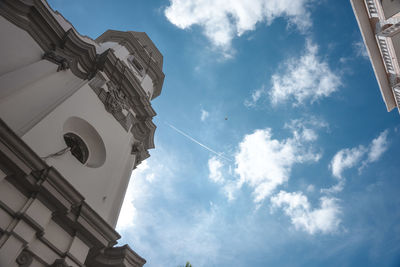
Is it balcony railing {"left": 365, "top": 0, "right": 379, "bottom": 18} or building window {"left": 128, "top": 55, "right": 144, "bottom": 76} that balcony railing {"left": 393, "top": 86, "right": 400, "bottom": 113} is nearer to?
balcony railing {"left": 365, "top": 0, "right": 379, "bottom": 18}

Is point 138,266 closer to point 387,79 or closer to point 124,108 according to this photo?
point 124,108

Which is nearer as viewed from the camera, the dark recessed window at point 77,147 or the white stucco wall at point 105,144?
the white stucco wall at point 105,144

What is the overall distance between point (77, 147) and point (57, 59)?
426cm

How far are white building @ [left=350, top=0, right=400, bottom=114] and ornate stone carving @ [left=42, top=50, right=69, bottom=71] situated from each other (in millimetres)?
16820

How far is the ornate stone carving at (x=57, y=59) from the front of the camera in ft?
42.4

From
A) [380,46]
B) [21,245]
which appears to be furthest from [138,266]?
[380,46]

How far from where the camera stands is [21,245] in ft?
24.9

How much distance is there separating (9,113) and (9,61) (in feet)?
9.69

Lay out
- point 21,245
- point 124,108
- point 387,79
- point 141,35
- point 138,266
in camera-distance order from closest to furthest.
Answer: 1. point 21,245
2. point 138,266
3. point 124,108
4. point 387,79
5. point 141,35

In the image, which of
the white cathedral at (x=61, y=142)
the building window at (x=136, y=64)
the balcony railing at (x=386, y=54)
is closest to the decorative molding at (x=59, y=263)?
the white cathedral at (x=61, y=142)

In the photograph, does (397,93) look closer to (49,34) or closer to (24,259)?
(49,34)

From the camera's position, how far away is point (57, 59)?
13055 mm

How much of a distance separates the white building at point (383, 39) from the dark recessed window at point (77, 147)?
17179 mm

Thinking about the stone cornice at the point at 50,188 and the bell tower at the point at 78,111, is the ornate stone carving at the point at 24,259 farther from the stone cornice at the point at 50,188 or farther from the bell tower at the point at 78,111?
the bell tower at the point at 78,111
